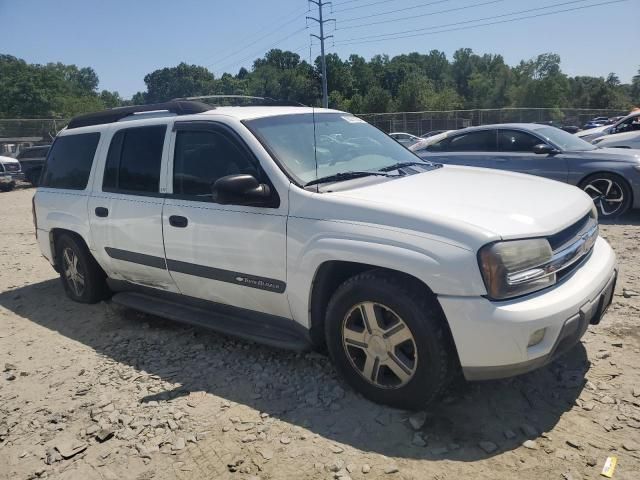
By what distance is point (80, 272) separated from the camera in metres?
5.17

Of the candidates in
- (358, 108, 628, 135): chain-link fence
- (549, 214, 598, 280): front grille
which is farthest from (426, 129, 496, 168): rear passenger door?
(358, 108, 628, 135): chain-link fence

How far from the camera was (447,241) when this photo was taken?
2660 millimetres

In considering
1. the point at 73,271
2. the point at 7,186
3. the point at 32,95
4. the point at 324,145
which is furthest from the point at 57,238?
the point at 32,95

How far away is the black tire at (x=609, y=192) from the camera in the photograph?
7715 mm

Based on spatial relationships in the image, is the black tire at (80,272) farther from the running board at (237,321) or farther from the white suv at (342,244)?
the running board at (237,321)

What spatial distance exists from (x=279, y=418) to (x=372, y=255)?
3.72 feet

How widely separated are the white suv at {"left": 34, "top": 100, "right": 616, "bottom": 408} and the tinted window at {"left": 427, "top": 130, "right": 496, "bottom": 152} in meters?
4.84

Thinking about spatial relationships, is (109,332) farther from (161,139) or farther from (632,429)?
(632,429)

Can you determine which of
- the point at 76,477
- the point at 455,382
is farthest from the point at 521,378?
the point at 76,477

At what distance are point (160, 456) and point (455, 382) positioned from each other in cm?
181

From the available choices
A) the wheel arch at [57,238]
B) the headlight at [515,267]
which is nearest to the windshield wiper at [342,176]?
the headlight at [515,267]

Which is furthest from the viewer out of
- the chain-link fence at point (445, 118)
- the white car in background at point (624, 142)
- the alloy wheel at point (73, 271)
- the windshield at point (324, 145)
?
the chain-link fence at point (445, 118)

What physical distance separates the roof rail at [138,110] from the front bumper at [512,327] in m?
2.53

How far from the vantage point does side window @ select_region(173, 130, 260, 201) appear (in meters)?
3.63
